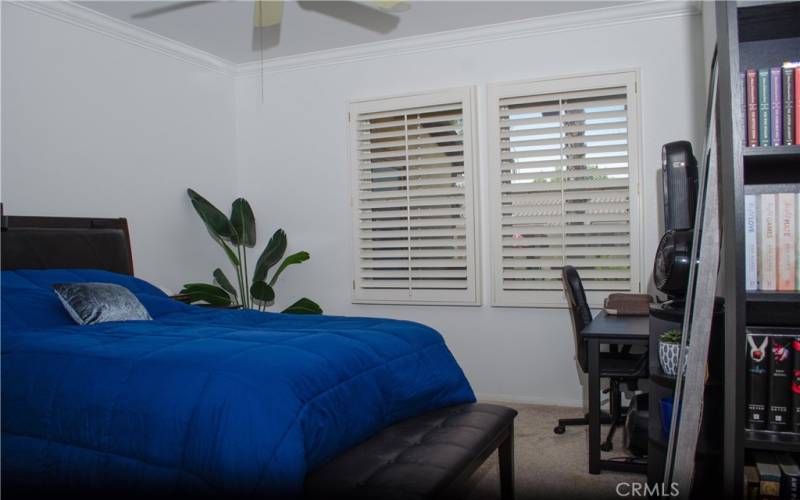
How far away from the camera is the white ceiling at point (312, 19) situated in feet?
12.9

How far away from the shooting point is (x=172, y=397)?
6.51 feet

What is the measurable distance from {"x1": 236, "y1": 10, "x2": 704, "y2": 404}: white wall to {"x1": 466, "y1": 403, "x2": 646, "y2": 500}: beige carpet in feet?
2.14

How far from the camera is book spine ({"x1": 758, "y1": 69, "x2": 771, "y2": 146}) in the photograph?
1871 mm

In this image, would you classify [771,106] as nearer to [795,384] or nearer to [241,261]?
[795,384]

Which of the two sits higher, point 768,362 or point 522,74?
point 522,74

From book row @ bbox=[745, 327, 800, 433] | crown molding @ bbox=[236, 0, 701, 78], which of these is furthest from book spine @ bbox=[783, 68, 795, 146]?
crown molding @ bbox=[236, 0, 701, 78]

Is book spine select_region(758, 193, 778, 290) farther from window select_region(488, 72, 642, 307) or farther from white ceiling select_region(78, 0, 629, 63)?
white ceiling select_region(78, 0, 629, 63)

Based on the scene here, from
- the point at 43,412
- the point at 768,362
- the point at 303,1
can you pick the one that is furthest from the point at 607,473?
the point at 303,1

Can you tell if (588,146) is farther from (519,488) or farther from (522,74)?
(519,488)

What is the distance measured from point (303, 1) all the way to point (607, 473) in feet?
10.1

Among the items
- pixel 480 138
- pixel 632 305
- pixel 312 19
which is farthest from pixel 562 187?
pixel 312 19

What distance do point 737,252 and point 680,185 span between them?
4.34 ft

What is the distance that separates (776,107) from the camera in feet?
6.14

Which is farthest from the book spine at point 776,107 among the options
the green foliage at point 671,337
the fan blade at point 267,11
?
the fan blade at point 267,11
